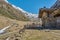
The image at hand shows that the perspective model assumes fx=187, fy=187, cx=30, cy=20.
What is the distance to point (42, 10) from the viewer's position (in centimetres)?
2930

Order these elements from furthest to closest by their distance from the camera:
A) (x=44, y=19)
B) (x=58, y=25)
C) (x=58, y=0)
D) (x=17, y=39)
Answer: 1. (x=58, y=0)
2. (x=44, y=19)
3. (x=58, y=25)
4. (x=17, y=39)

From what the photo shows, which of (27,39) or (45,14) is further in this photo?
(45,14)

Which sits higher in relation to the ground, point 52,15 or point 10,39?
point 52,15

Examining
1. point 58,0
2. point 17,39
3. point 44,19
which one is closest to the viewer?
point 17,39

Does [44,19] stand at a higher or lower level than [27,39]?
higher

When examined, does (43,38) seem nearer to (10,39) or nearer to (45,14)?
(10,39)

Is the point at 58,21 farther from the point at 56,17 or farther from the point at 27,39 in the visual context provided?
the point at 27,39

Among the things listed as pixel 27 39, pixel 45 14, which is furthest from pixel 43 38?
pixel 45 14

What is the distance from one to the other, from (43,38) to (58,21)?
947 cm

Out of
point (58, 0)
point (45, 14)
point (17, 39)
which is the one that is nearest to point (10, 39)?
point (17, 39)

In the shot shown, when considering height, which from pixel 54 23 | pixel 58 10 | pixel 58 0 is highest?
pixel 58 0

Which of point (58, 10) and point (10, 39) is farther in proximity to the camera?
point (58, 10)

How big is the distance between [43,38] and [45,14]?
11973 millimetres

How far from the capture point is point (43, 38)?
17188 mm
